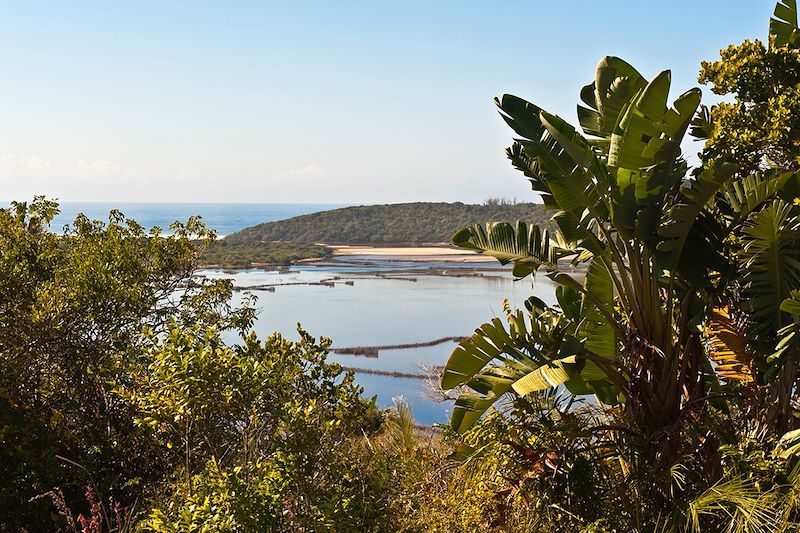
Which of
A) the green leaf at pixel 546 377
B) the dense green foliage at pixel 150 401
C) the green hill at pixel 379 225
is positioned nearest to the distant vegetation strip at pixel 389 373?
the dense green foliage at pixel 150 401

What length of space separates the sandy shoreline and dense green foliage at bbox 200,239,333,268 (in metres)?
1.62

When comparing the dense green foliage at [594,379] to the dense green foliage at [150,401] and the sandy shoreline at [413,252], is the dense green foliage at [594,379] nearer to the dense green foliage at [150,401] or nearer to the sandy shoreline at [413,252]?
the dense green foliage at [150,401]

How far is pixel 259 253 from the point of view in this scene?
35.3m

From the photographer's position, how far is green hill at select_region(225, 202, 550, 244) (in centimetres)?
4184

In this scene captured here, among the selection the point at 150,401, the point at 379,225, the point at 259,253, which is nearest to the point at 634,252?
the point at 150,401

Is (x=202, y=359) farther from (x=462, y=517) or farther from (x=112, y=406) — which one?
(x=112, y=406)

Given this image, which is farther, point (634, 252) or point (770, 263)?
point (634, 252)

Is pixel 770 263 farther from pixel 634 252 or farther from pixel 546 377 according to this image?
pixel 546 377

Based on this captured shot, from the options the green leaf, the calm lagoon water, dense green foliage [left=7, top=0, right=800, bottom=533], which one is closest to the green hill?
the calm lagoon water

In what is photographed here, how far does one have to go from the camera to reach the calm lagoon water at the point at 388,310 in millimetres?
15430

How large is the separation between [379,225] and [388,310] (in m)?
23.4

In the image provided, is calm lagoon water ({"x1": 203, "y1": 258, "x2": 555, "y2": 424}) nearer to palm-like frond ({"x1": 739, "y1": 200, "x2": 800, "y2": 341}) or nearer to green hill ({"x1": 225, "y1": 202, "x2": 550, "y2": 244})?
palm-like frond ({"x1": 739, "y1": 200, "x2": 800, "y2": 341})

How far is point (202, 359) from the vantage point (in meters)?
3.93

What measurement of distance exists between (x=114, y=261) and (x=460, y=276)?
23424 millimetres
